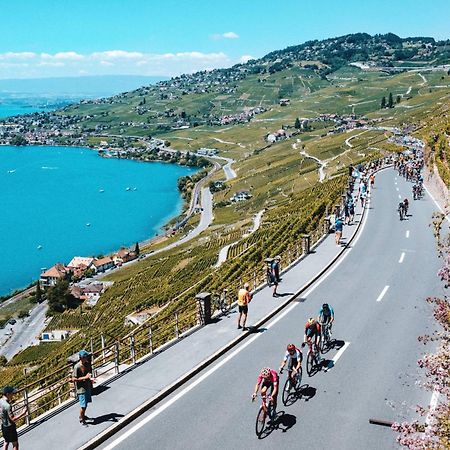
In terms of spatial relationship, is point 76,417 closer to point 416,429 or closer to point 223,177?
point 416,429

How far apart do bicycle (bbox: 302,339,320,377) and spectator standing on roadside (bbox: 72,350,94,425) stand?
640cm

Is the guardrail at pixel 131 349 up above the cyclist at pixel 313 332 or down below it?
below

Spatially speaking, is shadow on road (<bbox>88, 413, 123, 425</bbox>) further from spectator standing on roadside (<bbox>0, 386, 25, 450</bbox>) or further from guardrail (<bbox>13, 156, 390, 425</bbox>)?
spectator standing on roadside (<bbox>0, 386, 25, 450</bbox>)

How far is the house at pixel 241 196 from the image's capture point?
142400mm

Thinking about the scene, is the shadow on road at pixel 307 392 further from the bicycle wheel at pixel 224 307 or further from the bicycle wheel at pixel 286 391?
the bicycle wheel at pixel 224 307

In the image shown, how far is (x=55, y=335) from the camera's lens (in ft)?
266

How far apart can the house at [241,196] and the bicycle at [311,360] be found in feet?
410

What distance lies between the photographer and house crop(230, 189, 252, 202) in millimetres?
142400

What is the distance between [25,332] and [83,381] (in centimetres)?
8163

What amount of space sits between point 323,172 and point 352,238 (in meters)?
80.6

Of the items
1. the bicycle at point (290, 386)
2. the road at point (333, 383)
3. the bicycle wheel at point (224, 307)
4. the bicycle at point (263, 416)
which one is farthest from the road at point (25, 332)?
the bicycle at point (263, 416)

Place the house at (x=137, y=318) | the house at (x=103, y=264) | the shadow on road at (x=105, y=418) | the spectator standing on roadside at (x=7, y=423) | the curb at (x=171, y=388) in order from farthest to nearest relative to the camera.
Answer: the house at (x=103, y=264) → the house at (x=137, y=318) → the shadow on road at (x=105, y=418) → the curb at (x=171, y=388) → the spectator standing on roadside at (x=7, y=423)

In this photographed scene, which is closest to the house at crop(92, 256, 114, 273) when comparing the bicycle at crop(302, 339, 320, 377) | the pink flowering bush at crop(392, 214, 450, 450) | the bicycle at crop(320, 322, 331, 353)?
the bicycle at crop(320, 322, 331, 353)

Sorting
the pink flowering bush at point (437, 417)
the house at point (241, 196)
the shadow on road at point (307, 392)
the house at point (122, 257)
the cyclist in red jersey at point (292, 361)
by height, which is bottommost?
the house at point (122, 257)
